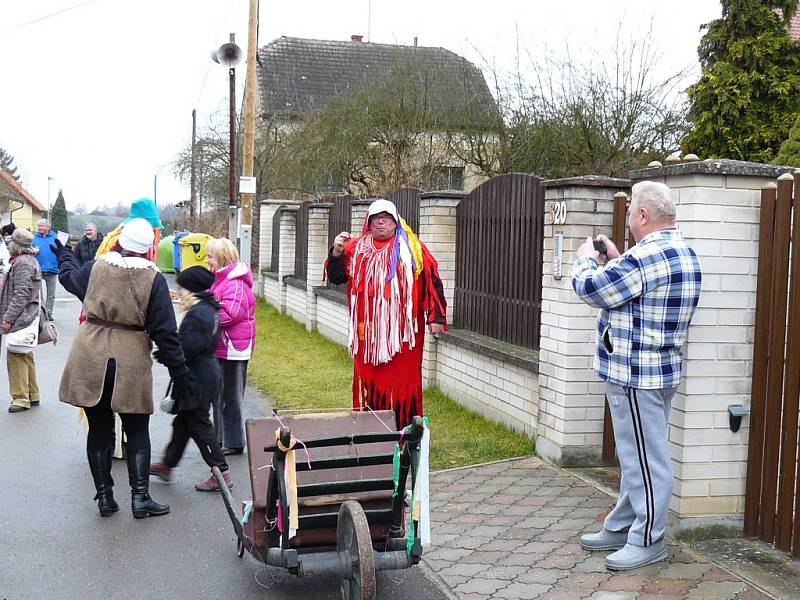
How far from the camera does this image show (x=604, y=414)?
271 inches

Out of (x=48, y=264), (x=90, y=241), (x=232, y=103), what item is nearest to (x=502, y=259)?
(x=90, y=241)

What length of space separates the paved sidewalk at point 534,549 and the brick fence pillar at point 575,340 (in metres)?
0.30

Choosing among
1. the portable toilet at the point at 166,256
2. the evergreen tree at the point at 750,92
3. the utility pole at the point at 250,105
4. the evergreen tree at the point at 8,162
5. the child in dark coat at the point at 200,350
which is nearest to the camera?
the child in dark coat at the point at 200,350

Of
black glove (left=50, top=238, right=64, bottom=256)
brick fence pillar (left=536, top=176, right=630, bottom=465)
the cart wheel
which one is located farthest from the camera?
black glove (left=50, top=238, right=64, bottom=256)

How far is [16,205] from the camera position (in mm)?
69125

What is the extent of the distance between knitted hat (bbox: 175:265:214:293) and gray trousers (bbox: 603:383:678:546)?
294 centimetres

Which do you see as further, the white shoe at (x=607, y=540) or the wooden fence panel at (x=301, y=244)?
the wooden fence panel at (x=301, y=244)

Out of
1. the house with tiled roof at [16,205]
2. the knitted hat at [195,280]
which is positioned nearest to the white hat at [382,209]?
the knitted hat at [195,280]

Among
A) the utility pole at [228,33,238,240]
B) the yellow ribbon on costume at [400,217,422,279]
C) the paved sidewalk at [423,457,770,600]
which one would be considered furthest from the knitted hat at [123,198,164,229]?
the utility pole at [228,33,238,240]

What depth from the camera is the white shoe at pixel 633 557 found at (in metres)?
4.80

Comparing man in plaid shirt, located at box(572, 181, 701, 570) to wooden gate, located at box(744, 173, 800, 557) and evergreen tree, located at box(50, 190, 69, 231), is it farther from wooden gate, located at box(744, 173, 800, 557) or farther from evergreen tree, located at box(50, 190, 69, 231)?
evergreen tree, located at box(50, 190, 69, 231)

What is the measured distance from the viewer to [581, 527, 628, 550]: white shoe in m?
5.13

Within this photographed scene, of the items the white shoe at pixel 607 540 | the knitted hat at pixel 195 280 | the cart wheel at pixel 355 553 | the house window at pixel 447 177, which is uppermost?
the house window at pixel 447 177

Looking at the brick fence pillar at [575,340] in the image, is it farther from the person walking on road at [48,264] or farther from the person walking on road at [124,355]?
the person walking on road at [48,264]
